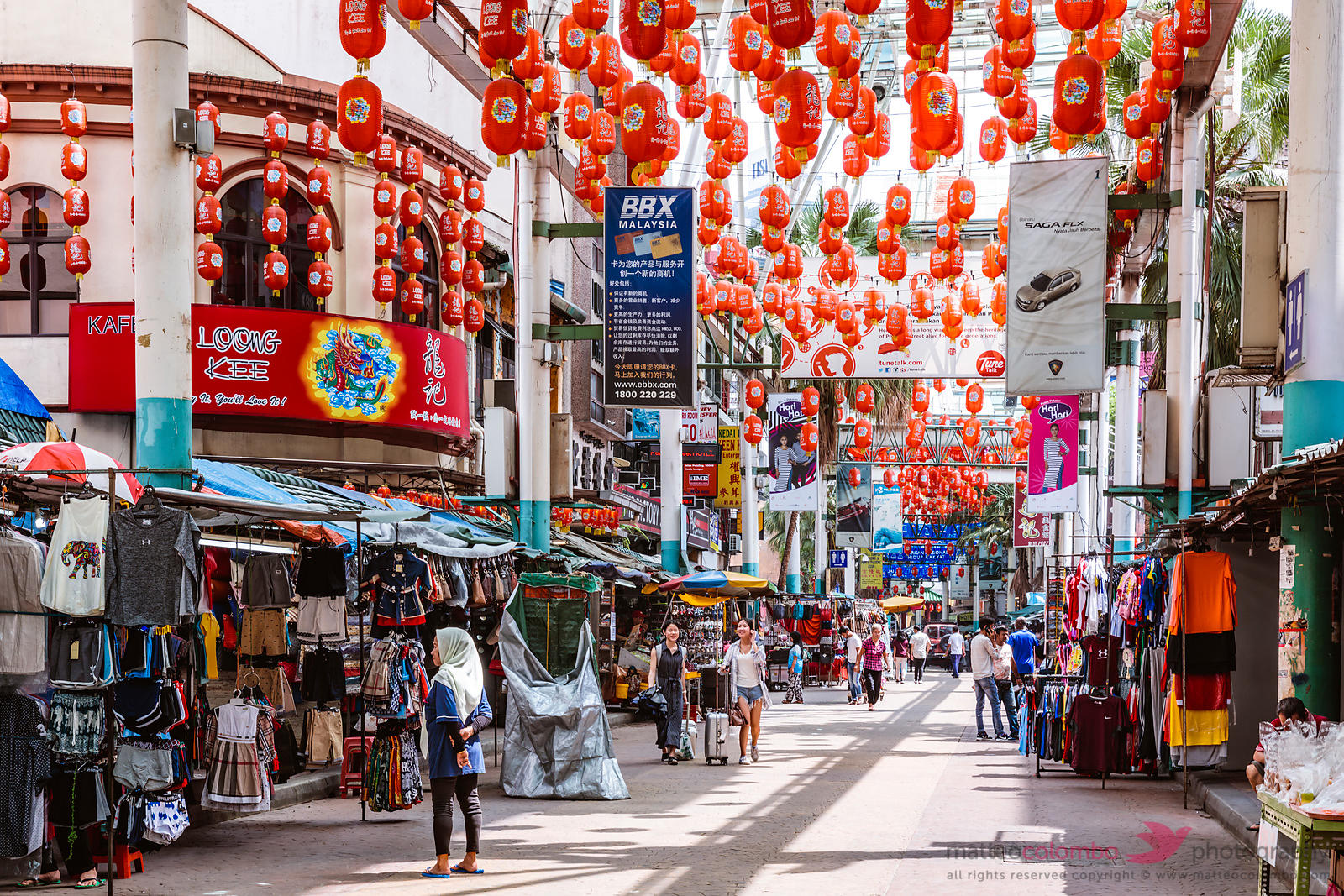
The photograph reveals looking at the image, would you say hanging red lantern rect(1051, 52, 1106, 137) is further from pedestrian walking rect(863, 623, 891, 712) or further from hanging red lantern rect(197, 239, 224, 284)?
pedestrian walking rect(863, 623, 891, 712)

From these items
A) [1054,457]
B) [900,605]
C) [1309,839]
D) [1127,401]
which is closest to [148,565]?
[1309,839]

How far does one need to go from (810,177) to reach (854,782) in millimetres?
21317

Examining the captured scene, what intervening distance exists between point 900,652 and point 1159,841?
49.6m

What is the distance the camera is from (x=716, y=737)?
20422 mm

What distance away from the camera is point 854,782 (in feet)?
58.7

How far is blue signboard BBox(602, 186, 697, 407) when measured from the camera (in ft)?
69.9

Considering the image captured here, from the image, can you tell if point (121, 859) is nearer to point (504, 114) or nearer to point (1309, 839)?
point (1309, 839)

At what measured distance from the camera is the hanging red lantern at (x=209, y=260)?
22.4 metres

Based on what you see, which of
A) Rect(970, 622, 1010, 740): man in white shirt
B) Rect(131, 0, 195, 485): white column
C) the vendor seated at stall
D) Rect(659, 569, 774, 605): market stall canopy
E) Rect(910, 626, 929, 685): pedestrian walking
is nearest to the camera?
the vendor seated at stall

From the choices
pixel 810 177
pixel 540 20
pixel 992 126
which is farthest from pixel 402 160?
pixel 810 177

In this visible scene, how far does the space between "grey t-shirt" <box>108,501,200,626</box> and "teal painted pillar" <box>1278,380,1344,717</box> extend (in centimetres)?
885

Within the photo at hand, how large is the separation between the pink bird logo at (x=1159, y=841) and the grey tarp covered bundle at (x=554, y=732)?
571 centimetres

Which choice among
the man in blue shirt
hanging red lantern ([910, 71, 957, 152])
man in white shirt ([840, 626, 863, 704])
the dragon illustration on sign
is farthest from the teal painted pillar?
man in white shirt ([840, 626, 863, 704])

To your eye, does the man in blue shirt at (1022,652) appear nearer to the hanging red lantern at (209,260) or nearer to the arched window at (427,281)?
the arched window at (427,281)
